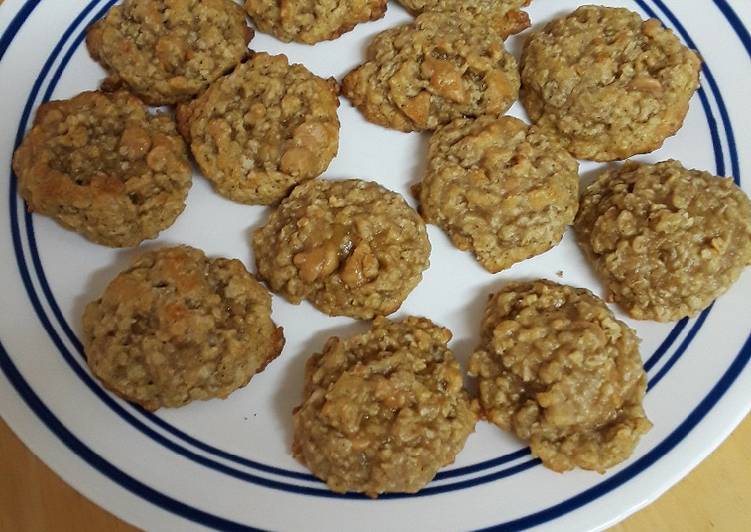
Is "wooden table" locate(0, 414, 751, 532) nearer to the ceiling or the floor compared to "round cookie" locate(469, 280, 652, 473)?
nearer to the floor

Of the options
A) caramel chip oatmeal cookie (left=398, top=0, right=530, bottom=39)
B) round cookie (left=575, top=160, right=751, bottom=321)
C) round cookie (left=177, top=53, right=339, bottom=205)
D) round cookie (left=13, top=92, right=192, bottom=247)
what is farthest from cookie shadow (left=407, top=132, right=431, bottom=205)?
round cookie (left=13, top=92, right=192, bottom=247)

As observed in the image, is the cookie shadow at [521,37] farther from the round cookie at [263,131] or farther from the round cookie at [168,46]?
the round cookie at [168,46]

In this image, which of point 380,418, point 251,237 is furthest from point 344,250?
point 380,418

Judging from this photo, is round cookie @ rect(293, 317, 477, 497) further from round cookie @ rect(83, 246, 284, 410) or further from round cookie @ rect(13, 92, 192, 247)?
round cookie @ rect(13, 92, 192, 247)

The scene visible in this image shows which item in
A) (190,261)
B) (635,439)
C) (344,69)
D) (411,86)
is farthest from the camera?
(344,69)

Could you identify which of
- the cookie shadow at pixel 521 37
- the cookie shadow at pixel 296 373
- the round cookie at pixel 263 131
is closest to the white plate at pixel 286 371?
the cookie shadow at pixel 296 373

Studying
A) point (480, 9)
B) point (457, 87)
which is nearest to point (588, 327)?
point (457, 87)

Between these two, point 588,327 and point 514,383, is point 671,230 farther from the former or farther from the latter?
point 514,383
